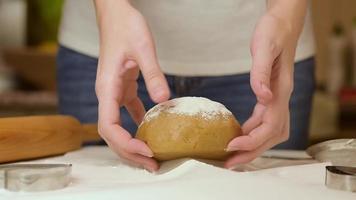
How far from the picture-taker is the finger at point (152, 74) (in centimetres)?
65

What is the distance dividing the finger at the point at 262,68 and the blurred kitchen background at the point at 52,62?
108 cm

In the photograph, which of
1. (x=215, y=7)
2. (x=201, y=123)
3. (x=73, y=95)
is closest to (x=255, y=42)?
(x=201, y=123)

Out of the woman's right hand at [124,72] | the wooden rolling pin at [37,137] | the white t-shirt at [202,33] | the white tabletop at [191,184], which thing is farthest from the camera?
the white t-shirt at [202,33]

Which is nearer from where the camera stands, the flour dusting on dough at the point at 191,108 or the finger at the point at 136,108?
the flour dusting on dough at the point at 191,108

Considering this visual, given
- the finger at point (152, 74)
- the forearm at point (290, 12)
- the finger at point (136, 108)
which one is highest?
the forearm at point (290, 12)

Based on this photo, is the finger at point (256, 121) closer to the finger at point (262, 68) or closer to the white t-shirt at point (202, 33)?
the finger at point (262, 68)

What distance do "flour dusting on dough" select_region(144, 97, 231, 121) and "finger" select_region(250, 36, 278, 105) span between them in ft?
0.15

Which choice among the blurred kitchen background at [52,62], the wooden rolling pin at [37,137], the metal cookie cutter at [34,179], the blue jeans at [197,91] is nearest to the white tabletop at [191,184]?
the metal cookie cutter at [34,179]

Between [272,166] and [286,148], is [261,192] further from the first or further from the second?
[286,148]

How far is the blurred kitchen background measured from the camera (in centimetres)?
177

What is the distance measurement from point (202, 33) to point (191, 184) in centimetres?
43

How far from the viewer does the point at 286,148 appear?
997 mm

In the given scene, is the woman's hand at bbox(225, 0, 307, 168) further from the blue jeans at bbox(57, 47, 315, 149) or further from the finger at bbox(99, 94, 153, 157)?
the blue jeans at bbox(57, 47, 315, 149)

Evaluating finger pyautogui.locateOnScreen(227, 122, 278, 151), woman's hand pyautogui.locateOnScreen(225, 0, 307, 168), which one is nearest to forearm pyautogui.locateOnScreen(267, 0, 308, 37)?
woman's hand pyautogui.locateOnScreen(225, 0, 307, 168)
